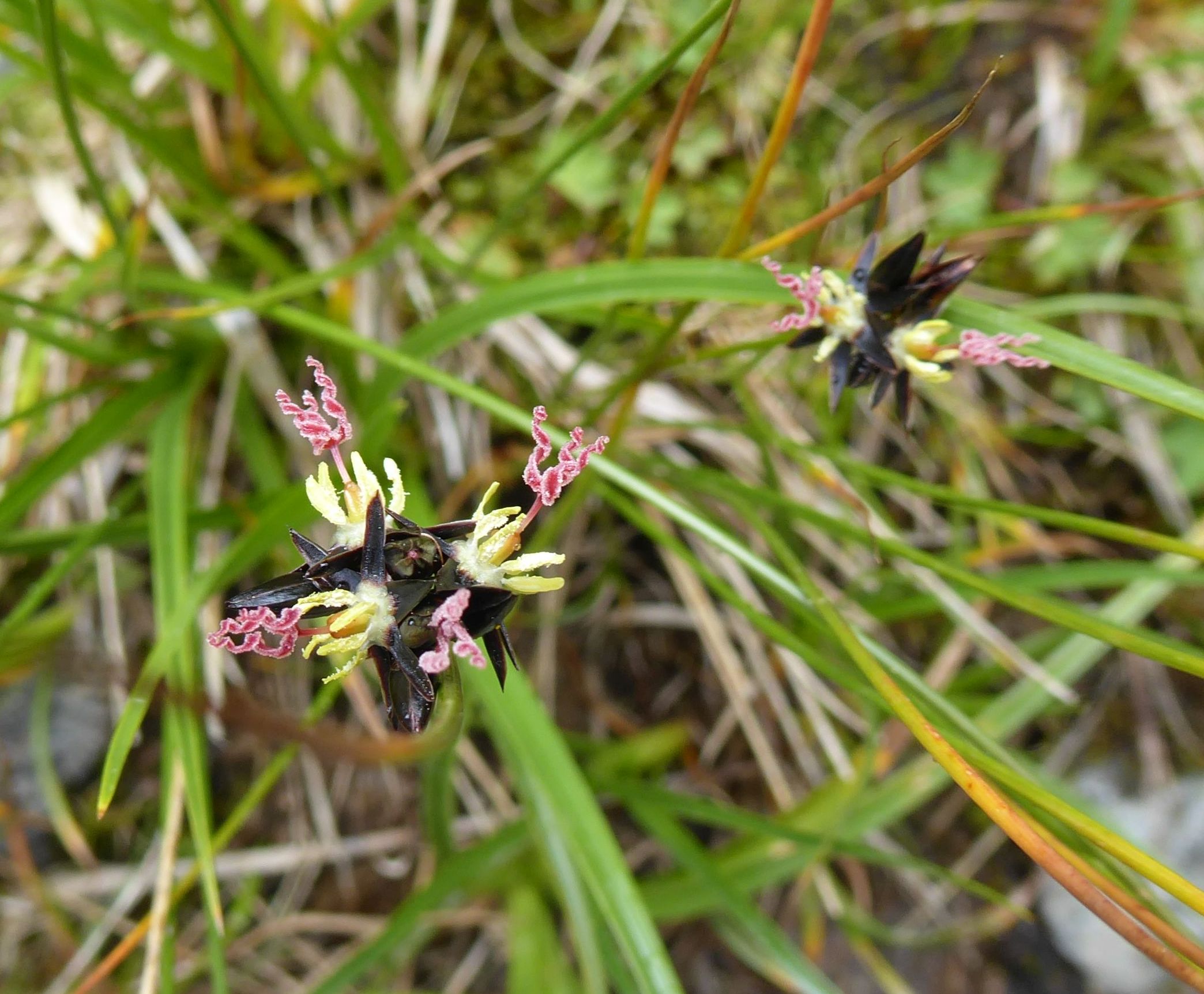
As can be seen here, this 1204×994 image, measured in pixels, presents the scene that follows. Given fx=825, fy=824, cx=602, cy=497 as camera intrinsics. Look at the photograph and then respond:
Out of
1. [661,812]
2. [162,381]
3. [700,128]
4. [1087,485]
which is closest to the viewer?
[162,381]

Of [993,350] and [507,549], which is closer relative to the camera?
[507,549]

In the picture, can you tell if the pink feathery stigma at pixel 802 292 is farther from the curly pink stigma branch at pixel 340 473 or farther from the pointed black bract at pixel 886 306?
the curly pink stigma branch at pixel 340 473

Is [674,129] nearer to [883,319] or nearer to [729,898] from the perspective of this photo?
[883,319]

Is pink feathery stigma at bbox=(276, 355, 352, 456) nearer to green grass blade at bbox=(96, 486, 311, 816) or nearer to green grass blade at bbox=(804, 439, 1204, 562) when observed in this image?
green grass blade at bbox=(96, 486, 311, 816)

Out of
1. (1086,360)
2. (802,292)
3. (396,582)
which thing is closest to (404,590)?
(396,582)

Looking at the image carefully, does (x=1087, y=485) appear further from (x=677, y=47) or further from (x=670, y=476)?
(x=677, y=47)

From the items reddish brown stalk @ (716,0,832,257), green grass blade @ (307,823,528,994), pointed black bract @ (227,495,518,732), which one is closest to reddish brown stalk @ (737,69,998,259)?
reddish brown stalk @ (716,0,832,257)

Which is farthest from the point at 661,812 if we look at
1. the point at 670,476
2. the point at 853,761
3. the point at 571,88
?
the point at 571,88
